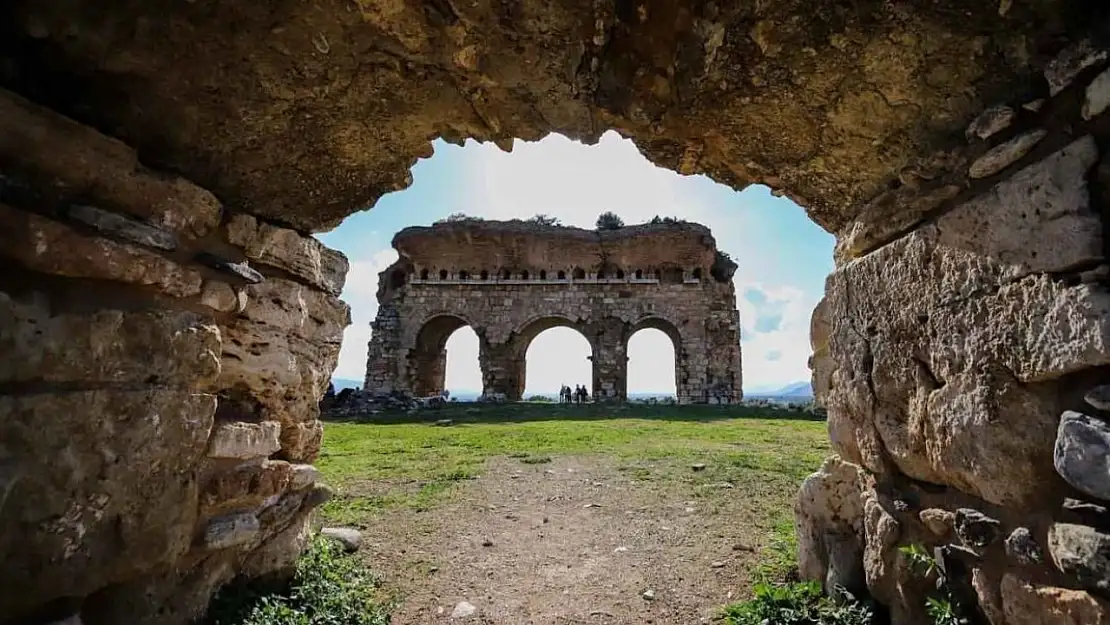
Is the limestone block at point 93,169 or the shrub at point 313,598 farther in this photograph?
the shrub at point 313,598

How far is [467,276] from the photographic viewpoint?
1981 centimetres

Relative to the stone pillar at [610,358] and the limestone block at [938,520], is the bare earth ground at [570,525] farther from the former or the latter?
the stone pillar at [610,358]

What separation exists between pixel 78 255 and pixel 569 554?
3.48 m

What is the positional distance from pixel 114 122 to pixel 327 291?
1393 mm

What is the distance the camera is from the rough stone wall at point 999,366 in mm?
1423

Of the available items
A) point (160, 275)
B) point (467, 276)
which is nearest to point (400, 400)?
point (467, 276)

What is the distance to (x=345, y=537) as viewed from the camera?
3957 millimetres

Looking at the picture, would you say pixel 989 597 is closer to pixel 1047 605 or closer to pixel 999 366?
pixel 1047 605

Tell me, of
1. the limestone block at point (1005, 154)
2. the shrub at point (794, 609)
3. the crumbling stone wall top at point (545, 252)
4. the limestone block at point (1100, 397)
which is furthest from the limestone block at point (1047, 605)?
the crumbling stone wall top at point (545, 252)

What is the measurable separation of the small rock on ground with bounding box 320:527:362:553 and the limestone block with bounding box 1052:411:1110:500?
12.7 ft

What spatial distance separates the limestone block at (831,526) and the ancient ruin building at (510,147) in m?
0.04

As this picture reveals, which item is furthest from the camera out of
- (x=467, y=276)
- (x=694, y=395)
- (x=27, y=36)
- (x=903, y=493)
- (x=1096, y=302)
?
(x=467, y=276)

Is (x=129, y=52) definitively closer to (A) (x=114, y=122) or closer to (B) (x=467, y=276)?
(A) (x=114, y=122)

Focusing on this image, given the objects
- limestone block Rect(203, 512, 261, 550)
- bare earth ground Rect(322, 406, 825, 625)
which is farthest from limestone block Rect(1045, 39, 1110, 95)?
limestone block Rect(203, 512, 261, 550)
